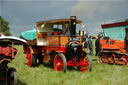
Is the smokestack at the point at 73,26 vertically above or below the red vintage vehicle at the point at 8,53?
above

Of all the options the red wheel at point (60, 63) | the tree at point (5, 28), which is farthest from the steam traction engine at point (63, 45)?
the tree at point (5, 28)

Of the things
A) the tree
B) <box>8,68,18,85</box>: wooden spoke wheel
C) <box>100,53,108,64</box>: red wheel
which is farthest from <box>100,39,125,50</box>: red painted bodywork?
the tree

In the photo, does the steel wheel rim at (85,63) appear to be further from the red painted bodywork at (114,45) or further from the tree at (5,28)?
the tree at (5,28)

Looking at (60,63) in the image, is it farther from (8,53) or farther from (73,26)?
(8,53)

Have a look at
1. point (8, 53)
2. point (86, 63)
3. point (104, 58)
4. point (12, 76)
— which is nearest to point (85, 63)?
point (86, 63)

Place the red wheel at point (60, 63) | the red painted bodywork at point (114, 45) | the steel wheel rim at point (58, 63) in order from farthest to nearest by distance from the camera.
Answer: the red painted bodywork at point (114, 45) < the steel wheel rim at point (58, 63) < the red wheel at point (60, 63)

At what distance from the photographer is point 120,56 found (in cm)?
1086

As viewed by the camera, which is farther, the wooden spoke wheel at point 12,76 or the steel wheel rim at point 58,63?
the steel wheel rim at point 58,63

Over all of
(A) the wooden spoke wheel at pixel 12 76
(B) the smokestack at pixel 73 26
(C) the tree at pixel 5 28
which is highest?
(C) the tree at pixel 5 28

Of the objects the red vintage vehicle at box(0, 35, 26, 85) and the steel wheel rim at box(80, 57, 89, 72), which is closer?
the red vintage vehicle at box(0, 35, 26, 85)

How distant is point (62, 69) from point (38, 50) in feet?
10.3

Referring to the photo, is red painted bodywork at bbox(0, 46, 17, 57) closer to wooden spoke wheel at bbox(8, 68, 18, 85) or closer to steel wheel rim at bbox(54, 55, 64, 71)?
wooden spoke wheel at bbox(8, 68, 18, 85)

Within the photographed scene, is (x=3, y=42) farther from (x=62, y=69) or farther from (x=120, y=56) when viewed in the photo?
(x=120, y=56)

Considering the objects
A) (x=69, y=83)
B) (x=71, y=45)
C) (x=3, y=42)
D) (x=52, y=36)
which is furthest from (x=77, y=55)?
(x=3, y=42)
